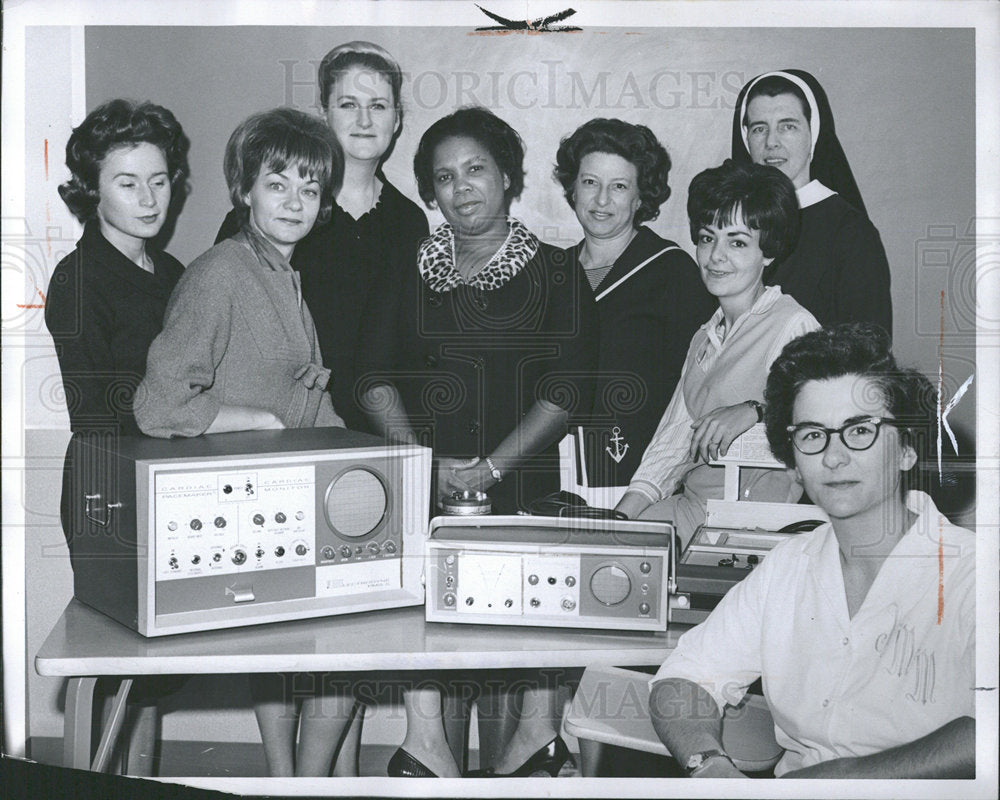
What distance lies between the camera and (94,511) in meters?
2.14

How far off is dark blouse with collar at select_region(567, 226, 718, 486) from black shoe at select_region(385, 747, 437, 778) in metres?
0.78

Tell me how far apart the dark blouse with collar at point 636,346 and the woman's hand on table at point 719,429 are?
0.09 metres

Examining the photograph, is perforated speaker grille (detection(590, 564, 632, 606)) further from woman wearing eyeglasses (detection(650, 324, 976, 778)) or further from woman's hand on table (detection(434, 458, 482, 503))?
woman's hand on table (detection(434, 458, 482, 503))

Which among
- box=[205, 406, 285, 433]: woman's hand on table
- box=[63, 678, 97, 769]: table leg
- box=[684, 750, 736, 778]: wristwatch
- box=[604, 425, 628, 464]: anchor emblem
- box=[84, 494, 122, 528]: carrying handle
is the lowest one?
box=[684, 750, 736, 778]: wristwatch

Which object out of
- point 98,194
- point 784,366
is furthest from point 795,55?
point 98,194

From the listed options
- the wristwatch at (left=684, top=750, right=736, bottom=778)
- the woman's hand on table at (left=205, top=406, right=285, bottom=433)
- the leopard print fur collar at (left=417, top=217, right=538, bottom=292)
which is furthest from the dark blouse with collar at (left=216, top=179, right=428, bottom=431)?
the wristwatch at (left=684, top=750, right=736, bottom=778)

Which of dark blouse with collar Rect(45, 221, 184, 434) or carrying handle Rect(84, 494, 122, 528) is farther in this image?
dark blouse with collar Rect(45, 221, 184, 434)

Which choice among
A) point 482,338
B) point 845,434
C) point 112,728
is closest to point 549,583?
point 482,338

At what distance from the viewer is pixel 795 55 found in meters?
2.24

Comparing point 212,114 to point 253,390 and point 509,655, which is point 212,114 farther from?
point 509,655

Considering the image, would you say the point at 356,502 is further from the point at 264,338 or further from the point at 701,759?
the point at 701,759

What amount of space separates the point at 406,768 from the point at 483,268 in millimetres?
1089

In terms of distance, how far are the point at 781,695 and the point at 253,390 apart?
4.10 ft

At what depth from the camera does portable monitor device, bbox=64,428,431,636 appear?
1936 mm
